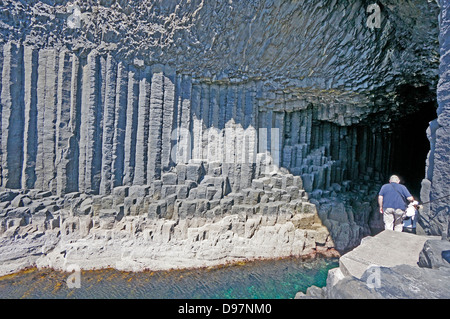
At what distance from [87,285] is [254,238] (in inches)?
143

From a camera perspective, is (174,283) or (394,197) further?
(174,283)

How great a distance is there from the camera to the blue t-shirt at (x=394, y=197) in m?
4.13

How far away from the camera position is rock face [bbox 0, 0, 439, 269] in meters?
5.49

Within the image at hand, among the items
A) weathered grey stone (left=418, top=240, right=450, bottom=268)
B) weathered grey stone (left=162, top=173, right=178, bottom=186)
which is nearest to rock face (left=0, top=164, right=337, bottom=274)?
weathered grey stone (left=162, top=173, right=178, bottom=186)

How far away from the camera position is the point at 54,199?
5711 mm

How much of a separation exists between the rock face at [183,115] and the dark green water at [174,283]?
338mm

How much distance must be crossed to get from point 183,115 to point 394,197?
4.73 m

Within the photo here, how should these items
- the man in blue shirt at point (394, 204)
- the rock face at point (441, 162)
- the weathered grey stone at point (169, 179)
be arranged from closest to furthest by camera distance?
the rock face at point (441, 162) → the man in blue shirt at point (394, 204) → the weathered grey stone at point (169, 179)

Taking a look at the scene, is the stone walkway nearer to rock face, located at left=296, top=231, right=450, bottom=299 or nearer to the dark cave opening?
rock face, located at left=296, top=231, right=450, bottom=299

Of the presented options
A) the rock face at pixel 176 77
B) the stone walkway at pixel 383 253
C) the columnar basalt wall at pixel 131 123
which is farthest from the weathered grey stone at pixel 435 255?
the columnar basalt wall at pixel 131 123

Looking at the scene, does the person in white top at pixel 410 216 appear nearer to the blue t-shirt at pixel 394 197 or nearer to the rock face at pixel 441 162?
the blue t-shirt at pixel 394 197

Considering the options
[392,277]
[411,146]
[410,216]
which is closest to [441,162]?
[410,216]

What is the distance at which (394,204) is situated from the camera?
415cm

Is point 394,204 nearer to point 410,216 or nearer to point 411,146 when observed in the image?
point 410,216
